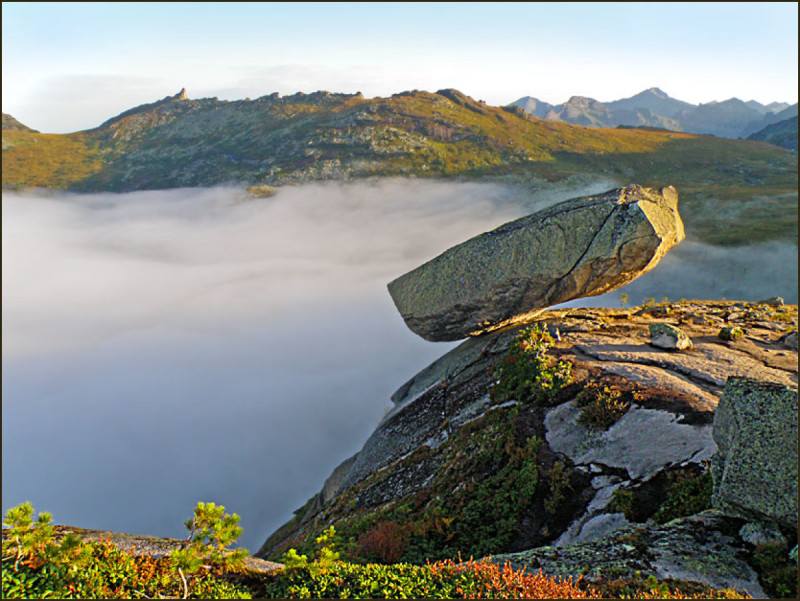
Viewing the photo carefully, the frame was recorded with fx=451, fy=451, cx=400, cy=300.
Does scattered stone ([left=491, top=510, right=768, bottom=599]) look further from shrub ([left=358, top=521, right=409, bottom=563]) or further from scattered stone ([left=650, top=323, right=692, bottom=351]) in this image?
scattered stone ([left=650, top=323, right=692, bottom=351])

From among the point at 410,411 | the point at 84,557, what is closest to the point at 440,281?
the point at 410,411

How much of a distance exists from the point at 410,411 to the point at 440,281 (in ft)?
27.2

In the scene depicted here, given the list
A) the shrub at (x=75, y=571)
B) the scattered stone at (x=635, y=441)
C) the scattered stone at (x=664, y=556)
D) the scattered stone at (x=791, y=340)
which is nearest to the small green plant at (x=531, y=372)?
the scattered stone at (x=635, y=441)

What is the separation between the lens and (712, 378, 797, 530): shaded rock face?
9547mm

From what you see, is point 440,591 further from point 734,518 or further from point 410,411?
point 410,411

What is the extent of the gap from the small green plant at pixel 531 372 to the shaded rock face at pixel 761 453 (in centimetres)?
890

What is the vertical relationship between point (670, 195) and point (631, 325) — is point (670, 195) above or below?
above

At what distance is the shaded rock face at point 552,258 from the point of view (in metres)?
22.9

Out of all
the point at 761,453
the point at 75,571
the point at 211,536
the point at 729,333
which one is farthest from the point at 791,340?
the point at 75,571

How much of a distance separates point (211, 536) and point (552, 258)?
20083 mm

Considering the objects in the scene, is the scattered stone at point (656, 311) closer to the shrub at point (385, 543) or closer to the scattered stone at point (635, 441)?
the scattered stone at point (635, 441)

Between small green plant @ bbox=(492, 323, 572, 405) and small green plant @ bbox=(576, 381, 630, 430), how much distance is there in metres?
1.43

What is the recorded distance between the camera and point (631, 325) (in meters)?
27.5

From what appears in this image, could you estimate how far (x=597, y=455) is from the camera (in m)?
15.8
